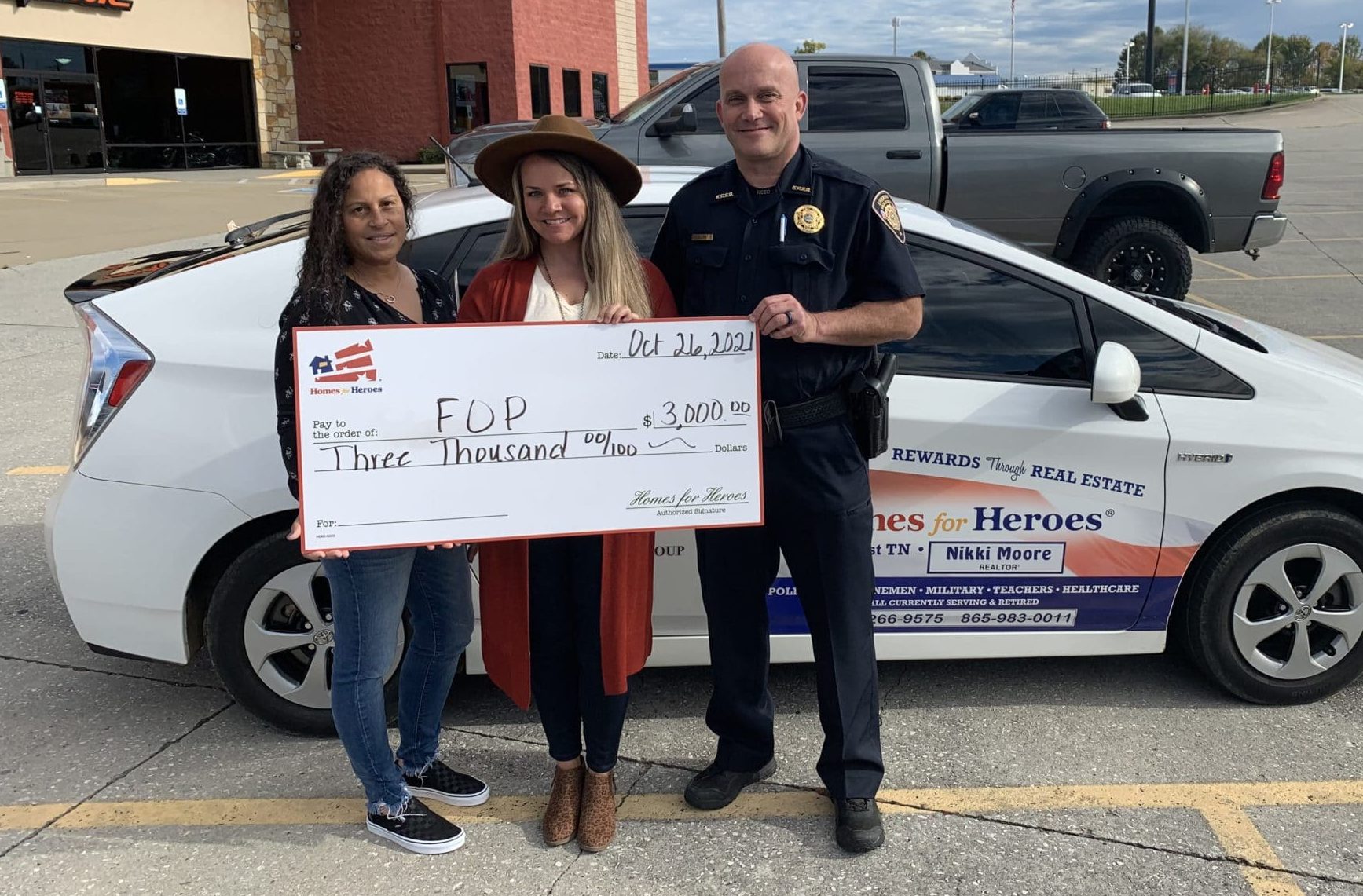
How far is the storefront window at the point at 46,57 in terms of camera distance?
72.1 ft

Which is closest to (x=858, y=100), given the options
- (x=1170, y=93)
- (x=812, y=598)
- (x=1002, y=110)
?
(x=812, y=598)

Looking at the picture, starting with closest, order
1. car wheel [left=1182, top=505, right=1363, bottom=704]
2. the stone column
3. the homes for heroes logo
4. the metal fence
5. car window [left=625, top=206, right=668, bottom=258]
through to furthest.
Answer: the homes for heroes logo → car wheel [left=1182, top=505, right=1363, bottom=704] → car window [left=625, top=206, right=668, bottom=258] → the stone column → the metal fence

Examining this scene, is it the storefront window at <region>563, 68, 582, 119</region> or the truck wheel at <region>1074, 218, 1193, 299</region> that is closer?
the truck wheel at <region>1074, 218, 1193, 299</region>

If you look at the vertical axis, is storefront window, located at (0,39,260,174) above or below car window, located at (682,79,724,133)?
above

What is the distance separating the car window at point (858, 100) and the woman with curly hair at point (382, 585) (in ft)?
20.1

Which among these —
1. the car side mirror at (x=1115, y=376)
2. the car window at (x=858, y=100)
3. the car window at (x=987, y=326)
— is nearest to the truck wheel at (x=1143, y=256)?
the car window at (x=858, y=100)

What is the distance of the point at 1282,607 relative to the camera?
333 centimetres

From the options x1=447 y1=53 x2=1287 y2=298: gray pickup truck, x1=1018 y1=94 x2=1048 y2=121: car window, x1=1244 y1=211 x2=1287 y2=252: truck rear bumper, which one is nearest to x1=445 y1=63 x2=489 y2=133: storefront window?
x1=1018 y1=94 x2=1048 y2=121: car window

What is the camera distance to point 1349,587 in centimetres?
330

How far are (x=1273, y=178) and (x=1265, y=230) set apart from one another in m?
0.38

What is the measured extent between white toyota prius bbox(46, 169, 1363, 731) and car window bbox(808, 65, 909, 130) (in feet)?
17.0

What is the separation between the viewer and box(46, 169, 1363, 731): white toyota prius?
10.2ft

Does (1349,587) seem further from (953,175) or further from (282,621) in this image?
(953,175)

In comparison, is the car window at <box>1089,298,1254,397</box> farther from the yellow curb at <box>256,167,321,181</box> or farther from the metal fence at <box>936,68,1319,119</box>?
the metal fence at <box>936,68,1319,119</box>
